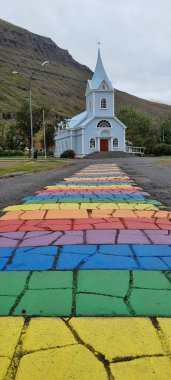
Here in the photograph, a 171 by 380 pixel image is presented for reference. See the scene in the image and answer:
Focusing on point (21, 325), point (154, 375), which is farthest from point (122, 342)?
point (21, 325)

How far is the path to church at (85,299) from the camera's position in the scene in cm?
208

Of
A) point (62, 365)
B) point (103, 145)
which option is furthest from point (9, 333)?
point (103, 145)

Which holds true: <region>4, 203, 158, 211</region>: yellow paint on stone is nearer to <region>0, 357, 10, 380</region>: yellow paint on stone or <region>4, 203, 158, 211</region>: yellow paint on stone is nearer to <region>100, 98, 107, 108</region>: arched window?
<region>0, 357, 10, 380</region>: yellow paint on stone

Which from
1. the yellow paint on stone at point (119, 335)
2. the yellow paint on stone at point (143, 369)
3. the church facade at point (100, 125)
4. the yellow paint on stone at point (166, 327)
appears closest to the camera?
the yellow paint on stone at point (143, 369)

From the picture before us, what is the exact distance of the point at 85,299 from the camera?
2.86m

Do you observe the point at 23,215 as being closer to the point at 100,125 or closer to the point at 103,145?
the point at 103,145

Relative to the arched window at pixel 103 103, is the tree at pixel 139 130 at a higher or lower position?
lower

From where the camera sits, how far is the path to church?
2078 millimetres

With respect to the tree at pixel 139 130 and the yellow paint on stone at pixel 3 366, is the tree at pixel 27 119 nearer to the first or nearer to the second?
the tree at pixel 139 130

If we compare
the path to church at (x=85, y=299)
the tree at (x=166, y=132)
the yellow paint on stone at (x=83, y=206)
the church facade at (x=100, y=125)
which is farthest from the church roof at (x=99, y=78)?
the path to church at (x=85, y=299)

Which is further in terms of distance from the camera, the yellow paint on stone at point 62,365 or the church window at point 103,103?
the church window at point 103,103

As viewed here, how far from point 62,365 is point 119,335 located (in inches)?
17.3

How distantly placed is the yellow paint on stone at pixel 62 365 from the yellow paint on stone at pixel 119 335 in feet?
0.34

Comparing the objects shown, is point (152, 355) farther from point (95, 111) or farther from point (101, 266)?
point (95, 111)
